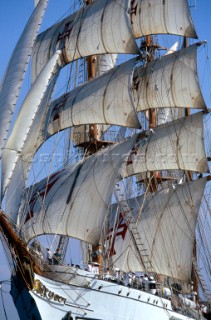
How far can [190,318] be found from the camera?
54.8 meters

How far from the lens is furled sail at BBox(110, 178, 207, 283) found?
197ft

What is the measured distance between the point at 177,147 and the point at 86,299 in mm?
19923

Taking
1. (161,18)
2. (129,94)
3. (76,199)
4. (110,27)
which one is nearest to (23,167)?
(76,199)

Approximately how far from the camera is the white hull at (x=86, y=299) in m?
43.8

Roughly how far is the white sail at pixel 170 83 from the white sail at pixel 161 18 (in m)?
1.70

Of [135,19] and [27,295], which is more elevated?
[135,19]

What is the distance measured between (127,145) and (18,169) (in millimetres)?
8500

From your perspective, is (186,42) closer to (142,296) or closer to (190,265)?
(190,265)

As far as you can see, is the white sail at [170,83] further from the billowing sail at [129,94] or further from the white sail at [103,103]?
the white sail at [103,103]

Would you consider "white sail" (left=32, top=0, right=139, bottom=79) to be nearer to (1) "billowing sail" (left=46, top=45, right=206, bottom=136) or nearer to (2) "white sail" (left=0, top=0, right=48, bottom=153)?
(1) "billowing sail" (left=46, top=45, right=206, bottom=136)

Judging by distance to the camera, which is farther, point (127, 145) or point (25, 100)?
point (127, 145)

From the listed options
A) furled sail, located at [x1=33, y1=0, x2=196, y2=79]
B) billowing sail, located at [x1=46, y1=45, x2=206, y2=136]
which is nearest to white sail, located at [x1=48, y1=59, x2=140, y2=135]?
billowing sail, located at [x1=46, y1=45, x2=206, y2=136]

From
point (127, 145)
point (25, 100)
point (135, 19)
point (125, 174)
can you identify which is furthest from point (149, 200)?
point (25, 100)

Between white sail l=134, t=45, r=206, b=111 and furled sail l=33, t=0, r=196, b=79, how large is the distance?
192 centimetres
